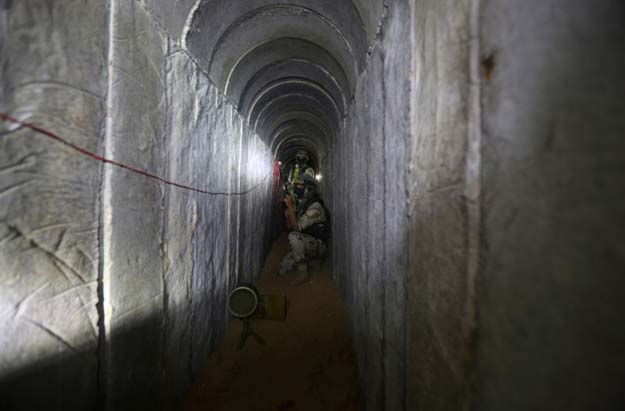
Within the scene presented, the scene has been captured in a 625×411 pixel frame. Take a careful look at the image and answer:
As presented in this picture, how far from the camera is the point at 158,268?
1.96 m

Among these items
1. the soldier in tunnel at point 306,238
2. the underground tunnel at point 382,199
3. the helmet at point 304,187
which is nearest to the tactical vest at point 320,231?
the soldier in tunnel at point 306,238

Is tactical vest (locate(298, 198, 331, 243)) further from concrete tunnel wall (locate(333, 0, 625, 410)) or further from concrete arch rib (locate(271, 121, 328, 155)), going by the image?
concrete tunnel wall (locate(333, 0, 625, 410))

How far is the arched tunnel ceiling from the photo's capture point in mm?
2348

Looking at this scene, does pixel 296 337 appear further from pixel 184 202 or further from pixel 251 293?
pixel 184 202

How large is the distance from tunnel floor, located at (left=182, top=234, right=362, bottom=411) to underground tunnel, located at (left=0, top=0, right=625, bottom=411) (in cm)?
9

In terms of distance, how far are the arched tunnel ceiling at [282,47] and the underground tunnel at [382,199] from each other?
0.15 feet

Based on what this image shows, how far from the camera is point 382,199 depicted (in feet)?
5.98

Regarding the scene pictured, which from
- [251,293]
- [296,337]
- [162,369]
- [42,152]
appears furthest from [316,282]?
[42,152]

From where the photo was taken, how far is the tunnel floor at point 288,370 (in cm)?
264

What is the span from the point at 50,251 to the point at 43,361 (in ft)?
1.49

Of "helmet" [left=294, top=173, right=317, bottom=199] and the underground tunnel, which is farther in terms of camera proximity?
"helmet" [left=294, top=173, right=317, bottom=199]

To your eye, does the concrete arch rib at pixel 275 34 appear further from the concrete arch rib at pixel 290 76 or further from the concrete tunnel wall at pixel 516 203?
the concrete tunnel wall at pixel 516 203

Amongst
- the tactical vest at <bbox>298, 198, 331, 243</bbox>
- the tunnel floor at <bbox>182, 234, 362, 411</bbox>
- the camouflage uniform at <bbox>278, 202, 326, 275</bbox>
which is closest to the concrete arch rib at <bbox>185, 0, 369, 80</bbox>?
the tunnel floor at <bbox>182, 234, 362, 411</bbox>

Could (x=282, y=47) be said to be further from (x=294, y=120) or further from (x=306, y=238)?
(x=306, y=238)
